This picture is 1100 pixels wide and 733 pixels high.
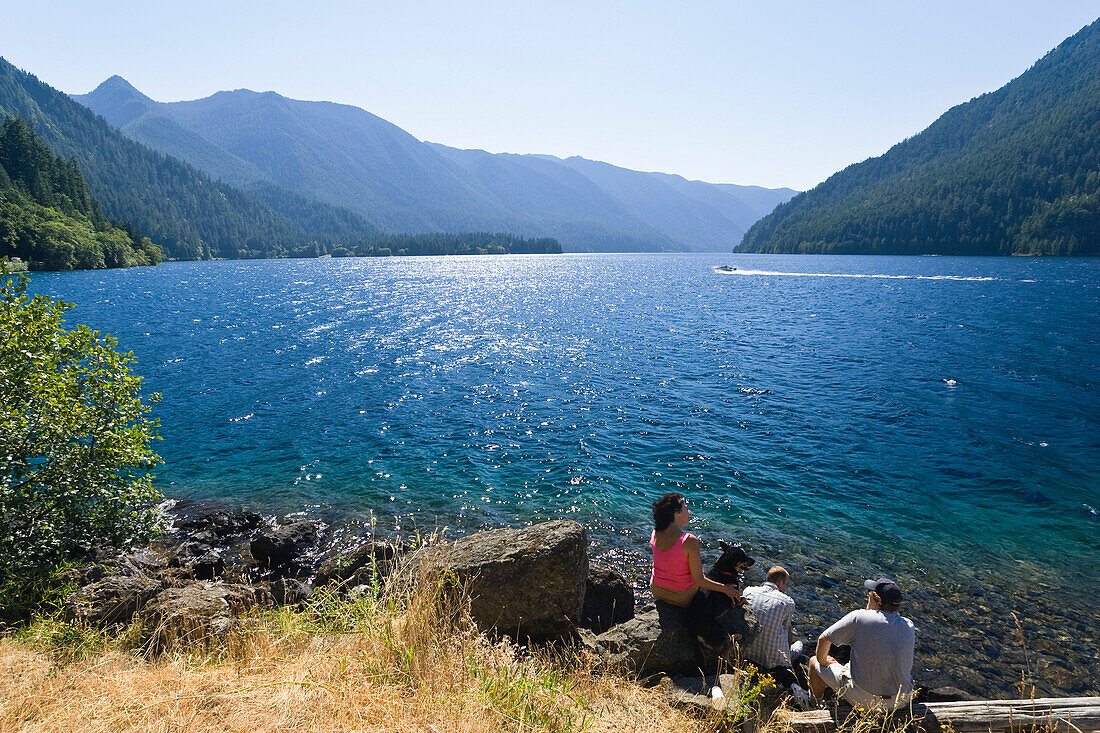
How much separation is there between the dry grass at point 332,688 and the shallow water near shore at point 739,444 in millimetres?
8983

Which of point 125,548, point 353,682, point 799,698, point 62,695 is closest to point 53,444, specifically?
point 125,548

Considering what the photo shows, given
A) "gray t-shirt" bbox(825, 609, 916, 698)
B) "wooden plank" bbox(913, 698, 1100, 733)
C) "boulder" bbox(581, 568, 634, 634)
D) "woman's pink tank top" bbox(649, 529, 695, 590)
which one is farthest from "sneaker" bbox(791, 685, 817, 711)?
"boulder" bbox(581, 568, 634, 634)

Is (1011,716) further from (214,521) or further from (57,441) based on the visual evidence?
(214,521)

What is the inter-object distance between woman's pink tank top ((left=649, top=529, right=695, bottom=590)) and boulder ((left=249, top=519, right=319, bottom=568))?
1216 centimetres

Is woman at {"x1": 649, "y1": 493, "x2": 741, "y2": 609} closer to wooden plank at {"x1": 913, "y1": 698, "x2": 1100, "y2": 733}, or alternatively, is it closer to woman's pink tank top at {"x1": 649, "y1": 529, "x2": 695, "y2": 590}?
woman's pink tank top at {"x1": 649, "y1": 529, "x2": 695, "y2": 590}

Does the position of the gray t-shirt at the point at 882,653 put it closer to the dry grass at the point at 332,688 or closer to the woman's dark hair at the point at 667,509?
the woman's dark hair at the point at 667,509

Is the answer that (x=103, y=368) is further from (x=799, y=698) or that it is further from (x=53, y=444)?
(x=799, y=698)

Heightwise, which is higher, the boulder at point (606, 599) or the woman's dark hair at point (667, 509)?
the woman's dark hair at point (667, 509)

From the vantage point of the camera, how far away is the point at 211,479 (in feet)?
71.7

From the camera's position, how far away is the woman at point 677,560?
9328mm

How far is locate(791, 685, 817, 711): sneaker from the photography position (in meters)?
8.50

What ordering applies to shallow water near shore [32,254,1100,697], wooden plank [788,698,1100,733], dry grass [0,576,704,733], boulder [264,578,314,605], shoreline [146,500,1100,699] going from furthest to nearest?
shallow water near shore [32,254,1100,697] < boulder [264,578,314,605] < shoreline [146,500,1100,699] < wooden plank [788,698,1100,733] < dry grass [0,576,704,733]

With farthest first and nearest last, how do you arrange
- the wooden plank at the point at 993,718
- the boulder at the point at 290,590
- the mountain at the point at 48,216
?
the mountain at the point at 48,216 < the boulder at the point at 290,590 < the wooden plank at the point at 993,718

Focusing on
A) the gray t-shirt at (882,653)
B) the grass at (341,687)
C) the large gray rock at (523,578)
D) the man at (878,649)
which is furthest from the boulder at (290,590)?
the gray t-shirt at (882,653)
